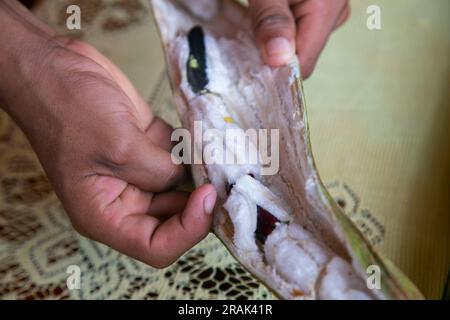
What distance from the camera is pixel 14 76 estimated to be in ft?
1.39

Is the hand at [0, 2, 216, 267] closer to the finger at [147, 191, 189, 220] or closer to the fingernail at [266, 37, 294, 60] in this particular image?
the finger at [147, 191, 189, 220]

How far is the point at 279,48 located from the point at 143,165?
13cm

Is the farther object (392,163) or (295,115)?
(392,163)

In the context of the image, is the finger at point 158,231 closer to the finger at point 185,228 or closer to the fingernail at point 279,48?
the finger at point 185,228

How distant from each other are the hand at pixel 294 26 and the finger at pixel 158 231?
125mm

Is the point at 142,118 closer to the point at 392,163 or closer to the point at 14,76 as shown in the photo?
the point at 14,76

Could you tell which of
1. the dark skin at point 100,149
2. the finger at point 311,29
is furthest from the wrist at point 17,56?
the finger at point 311,29

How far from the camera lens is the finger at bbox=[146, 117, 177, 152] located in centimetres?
46

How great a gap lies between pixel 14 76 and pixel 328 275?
28 cm

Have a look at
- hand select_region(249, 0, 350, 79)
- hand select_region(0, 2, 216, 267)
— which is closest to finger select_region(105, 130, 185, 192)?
hand select_region(0, 2, 216, 267)

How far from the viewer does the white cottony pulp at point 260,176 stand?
320mm
